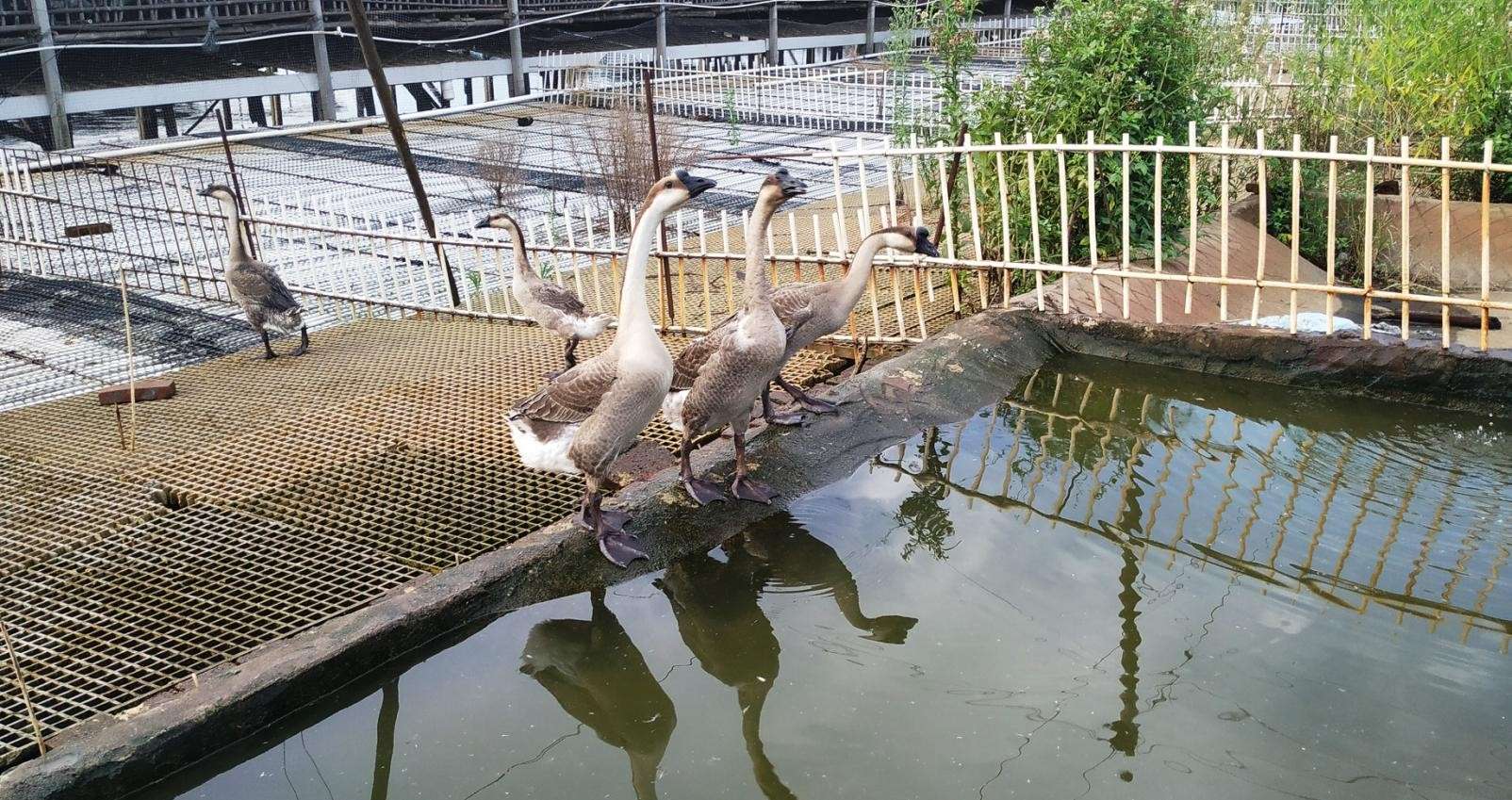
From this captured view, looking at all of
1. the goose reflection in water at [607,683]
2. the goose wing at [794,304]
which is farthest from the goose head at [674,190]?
the goose reflection in water at [607,683]

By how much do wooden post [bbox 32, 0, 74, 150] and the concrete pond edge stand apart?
11.1 m

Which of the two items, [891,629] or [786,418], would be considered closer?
[891,629]

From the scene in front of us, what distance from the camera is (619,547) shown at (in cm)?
451

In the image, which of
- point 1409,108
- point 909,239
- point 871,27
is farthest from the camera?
point 871,27

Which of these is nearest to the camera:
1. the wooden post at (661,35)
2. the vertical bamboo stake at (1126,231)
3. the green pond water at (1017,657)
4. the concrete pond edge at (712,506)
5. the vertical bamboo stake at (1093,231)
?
the concrete pond edge at (712,506)

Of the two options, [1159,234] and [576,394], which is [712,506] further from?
[1159,234]

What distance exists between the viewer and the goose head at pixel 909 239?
552 cm

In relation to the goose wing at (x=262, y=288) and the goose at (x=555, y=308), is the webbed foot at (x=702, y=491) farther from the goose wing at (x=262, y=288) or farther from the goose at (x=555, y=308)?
the goose wing at (x=262, y=288)

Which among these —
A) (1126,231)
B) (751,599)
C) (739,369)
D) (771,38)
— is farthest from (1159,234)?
(771,38)

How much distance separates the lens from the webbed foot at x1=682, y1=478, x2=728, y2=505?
15.9 ft

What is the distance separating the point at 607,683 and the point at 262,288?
4.29 m

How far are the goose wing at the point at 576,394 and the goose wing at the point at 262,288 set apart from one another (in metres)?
3.04

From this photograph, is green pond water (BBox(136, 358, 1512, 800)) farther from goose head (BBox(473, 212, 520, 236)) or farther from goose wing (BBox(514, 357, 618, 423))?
goose head (BBox(473, 212, 520, 236))

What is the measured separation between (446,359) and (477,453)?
63.6 inches
